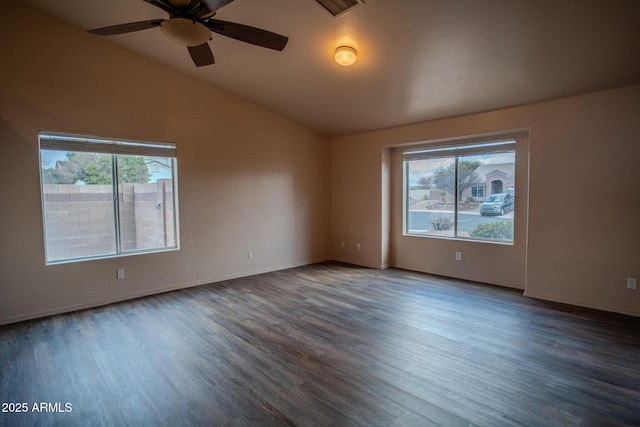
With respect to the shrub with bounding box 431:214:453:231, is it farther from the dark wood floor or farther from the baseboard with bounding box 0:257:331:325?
the baseboard with bounding box 0:257:331:325

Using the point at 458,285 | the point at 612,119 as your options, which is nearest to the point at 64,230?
the point at 458,285

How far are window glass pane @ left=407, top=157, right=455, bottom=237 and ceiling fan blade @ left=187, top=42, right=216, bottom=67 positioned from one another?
3.73 meters

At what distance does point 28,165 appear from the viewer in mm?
3455

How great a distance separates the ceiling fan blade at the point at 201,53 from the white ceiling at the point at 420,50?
477 millimetres

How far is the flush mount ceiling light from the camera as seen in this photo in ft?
10.7

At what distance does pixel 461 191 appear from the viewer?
5016 mm

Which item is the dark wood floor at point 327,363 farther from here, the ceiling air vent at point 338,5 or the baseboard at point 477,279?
the ceiling air vent at point 338,5

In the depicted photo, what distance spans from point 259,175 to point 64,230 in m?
2.70

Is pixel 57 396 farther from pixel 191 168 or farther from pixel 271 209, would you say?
pixel 271 209

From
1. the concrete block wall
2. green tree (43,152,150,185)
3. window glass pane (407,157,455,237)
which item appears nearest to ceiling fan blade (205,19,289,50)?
green tree (43,152,150,185)

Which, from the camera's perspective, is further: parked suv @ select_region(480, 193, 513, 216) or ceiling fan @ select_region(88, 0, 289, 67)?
parked suv @ select_region(480, 193, 513, 216)

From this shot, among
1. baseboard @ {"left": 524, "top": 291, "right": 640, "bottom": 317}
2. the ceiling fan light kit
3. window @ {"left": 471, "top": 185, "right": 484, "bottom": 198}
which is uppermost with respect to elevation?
the ceiling fan light kit

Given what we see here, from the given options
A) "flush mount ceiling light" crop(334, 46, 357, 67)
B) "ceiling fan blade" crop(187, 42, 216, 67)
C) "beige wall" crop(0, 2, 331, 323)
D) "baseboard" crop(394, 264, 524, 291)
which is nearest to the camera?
"ceiling fan blade" crop(187, 42, 216, 67)

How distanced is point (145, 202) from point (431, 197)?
172 inches
